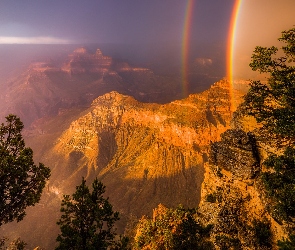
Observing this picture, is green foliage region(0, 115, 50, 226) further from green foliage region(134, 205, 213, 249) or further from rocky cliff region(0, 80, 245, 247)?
rocky cliff region(0, 80, 245, 247)

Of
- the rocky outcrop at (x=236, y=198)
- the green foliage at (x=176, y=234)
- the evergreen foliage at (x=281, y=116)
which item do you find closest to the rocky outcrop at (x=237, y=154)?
the rocky outcrop at (x=236, y=198)

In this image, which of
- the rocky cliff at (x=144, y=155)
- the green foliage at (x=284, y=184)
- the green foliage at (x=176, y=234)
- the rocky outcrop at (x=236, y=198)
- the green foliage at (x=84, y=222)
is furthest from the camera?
the rocky cliff at (x=144, y=155)

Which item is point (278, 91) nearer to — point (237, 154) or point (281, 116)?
point (281, 116)

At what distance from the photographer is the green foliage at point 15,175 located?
19156 millimetres

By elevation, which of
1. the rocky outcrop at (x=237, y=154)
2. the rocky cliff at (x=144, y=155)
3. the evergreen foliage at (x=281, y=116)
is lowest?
the rocky cliff at (x=144, y=155)

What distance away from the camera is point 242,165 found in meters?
26.4

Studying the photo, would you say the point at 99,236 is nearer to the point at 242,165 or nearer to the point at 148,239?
the point at 148,239

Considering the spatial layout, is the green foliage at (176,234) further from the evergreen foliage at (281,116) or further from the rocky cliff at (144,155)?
the rocky cliff at (144,155)

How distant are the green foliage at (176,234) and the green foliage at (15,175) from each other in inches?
639

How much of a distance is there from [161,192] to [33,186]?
326 ft

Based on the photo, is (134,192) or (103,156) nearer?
(134,192)

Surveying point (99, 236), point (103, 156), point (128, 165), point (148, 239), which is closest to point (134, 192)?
point (128, 165)

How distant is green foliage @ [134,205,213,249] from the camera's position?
27.5m

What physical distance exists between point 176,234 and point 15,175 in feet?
63.7
